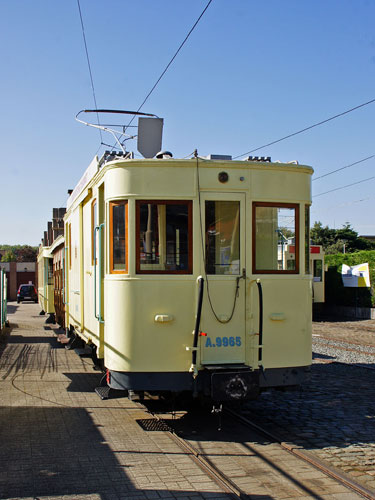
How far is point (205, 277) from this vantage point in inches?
263

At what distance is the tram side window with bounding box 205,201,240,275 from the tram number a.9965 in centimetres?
75

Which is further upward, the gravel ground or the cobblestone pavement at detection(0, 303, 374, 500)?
the cobblestone pavement at detection(0, 303, 374, 500)

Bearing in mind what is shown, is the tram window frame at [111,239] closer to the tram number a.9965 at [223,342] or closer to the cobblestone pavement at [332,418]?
the tram number a.9965 at [223,342]

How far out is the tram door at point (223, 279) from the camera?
6.68 metres

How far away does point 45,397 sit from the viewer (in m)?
9.22

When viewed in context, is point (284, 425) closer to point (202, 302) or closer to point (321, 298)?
point (202, 302)

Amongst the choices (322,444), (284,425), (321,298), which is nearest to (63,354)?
Result: (284,425)

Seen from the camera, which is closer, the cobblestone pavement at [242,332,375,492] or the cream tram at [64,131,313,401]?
the cobblestone pavement at [242,332,375,492]

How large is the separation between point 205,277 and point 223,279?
0.70 feet

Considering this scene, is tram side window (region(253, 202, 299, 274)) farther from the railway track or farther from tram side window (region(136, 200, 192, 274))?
the railway track

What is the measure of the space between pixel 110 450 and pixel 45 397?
3274mm

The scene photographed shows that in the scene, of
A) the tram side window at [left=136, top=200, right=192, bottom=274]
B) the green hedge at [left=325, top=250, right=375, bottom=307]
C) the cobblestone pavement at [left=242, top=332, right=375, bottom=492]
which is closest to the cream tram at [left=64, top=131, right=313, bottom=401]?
the tram side window at [left=136, top=200, right=192, bottom=274]

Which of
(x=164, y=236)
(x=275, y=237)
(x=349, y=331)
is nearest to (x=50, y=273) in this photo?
(x=349, y=331)

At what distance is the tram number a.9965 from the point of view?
668cm
